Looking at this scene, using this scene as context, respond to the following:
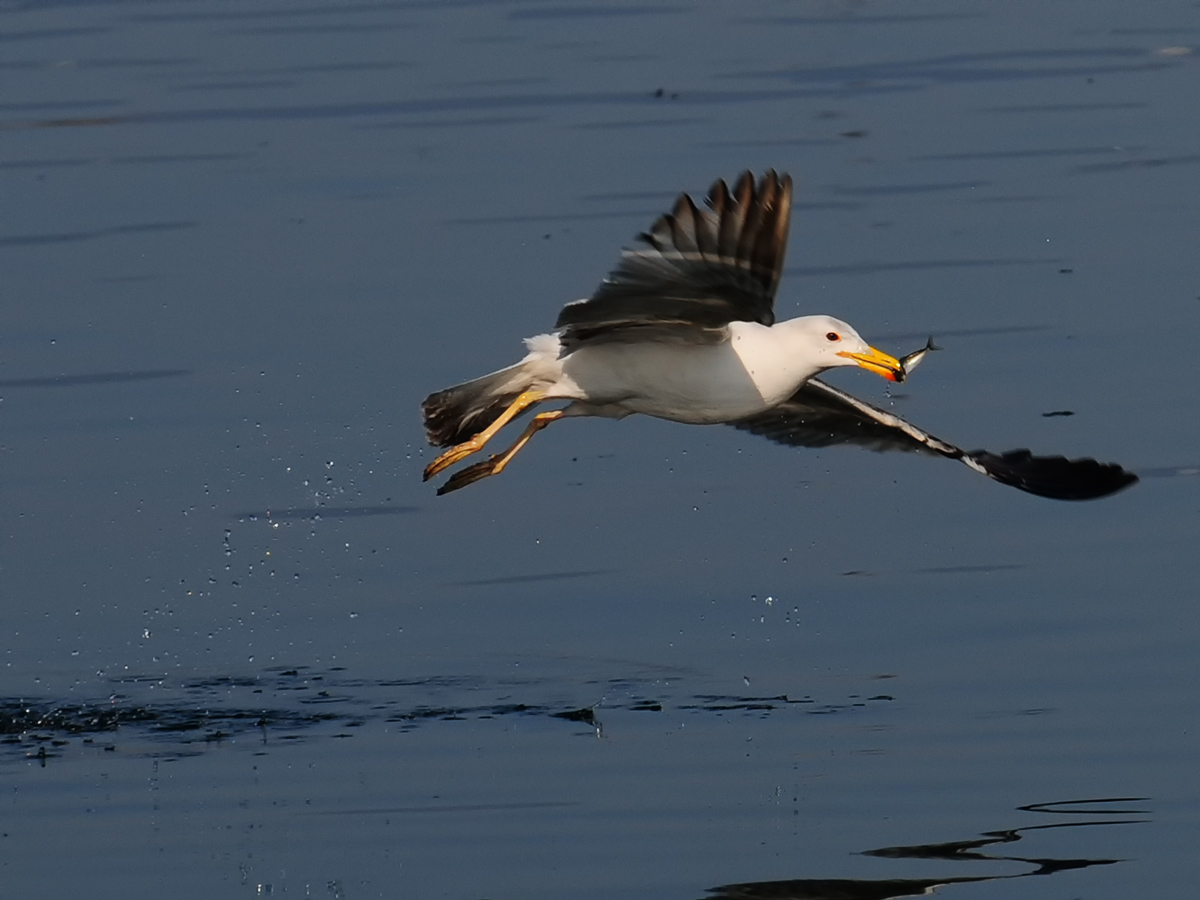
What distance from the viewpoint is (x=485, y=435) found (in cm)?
917

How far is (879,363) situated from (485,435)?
1.48 meters

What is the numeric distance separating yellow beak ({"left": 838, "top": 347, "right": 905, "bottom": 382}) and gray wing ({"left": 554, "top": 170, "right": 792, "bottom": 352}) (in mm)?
419

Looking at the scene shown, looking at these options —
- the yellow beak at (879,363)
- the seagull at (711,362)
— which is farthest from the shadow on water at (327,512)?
the yellow beak at (879,363)

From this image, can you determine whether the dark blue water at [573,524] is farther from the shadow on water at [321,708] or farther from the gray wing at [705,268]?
the gray wing at [705,268]

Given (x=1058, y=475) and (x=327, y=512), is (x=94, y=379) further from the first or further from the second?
(x=1058, y=475)

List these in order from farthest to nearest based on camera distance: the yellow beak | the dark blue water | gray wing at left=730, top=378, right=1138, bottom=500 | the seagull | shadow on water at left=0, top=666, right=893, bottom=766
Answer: gray wing at left=730, top=378, right=1138, bottom=500 < shadow on water at left=0, top=666, right=893, bottom=766 < the yellow beak < the seagull < the dark blue water

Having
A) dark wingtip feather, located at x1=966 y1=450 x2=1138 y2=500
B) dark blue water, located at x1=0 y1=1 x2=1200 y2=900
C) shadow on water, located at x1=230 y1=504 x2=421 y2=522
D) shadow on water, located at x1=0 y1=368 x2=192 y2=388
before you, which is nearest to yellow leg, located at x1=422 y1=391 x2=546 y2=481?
dark blue water, located at x1=0 y1=1 x2=1200 y2=900

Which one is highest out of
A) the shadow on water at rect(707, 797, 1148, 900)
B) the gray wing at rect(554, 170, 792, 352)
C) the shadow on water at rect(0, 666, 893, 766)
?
the gray wing at rect(554, 170, 792, 352)

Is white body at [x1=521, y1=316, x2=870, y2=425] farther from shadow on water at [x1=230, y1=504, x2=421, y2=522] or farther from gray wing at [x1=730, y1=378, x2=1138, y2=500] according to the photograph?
shadow on water at [x1=230, y1=504, x2=421, y2=522]

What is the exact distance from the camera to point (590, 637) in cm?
910

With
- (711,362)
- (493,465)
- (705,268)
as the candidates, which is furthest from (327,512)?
(705,268)


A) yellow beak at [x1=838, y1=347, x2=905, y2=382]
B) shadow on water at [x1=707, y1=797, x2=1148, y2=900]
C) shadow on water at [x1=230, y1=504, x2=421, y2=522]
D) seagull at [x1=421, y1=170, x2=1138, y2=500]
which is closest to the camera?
shadow on water at [x1=707, y1=797, x2=1148, y2=900]

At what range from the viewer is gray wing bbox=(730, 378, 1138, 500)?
921cm

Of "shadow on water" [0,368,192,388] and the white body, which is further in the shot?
"shadow on water" [0,368,192,388]
